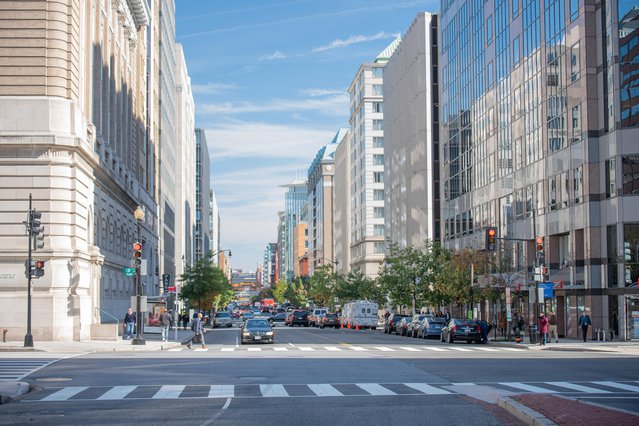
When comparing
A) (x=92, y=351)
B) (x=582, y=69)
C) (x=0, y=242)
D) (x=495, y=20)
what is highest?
(x=495, y=20)

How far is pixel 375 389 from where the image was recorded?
853 inches

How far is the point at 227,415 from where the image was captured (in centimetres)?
1661

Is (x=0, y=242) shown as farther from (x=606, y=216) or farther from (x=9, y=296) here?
(x=606, y=216)

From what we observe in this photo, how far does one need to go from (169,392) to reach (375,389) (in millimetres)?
4926

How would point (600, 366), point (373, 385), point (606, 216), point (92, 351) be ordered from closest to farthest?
point (373, 385) < point (600, 366) < point (92, 351) < point (606, 216)

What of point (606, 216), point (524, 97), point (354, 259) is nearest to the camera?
point (606, 216)

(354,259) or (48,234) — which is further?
(354,259)

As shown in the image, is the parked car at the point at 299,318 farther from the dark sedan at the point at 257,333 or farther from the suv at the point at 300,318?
the dark sedan at the point at 257,333

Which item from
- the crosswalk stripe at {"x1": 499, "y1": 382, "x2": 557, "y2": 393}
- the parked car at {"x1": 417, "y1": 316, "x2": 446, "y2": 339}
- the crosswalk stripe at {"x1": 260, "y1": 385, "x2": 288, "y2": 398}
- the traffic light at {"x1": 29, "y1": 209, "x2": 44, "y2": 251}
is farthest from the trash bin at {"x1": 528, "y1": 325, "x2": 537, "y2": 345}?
the crosswalk stripe at {"x1": 260, "y1": 385, "x2": 288, "y2": 398}

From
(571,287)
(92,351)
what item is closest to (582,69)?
(571,287)

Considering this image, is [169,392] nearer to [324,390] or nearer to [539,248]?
[324,390]

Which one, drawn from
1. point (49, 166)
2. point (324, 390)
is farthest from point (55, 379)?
point (49, 166)

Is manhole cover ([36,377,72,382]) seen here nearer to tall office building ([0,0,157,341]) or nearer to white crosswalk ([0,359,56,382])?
white crosswalk ([0,359,56,382])

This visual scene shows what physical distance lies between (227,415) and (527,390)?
8053 millimetres
